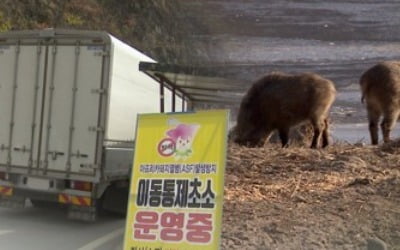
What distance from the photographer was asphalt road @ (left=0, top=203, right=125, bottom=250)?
848cm

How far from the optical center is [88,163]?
9008 mm

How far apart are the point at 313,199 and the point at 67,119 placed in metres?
3.50

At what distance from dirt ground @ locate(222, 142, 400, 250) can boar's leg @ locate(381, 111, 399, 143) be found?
3.09 feet

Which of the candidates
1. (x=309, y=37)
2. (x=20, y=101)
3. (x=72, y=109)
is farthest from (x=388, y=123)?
(x=20, y=101)

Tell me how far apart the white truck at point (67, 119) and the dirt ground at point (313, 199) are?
177cm

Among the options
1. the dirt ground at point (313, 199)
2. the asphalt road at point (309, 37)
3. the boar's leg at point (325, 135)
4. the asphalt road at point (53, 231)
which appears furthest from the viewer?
the asphalt road at point (309, 37)

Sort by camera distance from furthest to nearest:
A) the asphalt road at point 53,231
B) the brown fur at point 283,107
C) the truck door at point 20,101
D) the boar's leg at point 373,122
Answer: the boar's leg at point 373,122, the brown fur at point 283,107, the truck door at point 20,101, the asphalt road at point 53,231

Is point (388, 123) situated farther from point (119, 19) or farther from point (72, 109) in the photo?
point (119, 19)

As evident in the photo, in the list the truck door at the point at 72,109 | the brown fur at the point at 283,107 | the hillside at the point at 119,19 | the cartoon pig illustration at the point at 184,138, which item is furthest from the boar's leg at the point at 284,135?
the hillside at the point at 119,19

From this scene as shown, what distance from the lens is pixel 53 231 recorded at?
937 cm

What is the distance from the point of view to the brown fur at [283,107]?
41.9 ft

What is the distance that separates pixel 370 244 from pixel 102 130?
4327 mm

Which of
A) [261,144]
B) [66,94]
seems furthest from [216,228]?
[261,144]

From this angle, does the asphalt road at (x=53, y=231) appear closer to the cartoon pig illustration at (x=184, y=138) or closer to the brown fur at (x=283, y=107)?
the cartoon pig illustration at (x=184, y=138)
